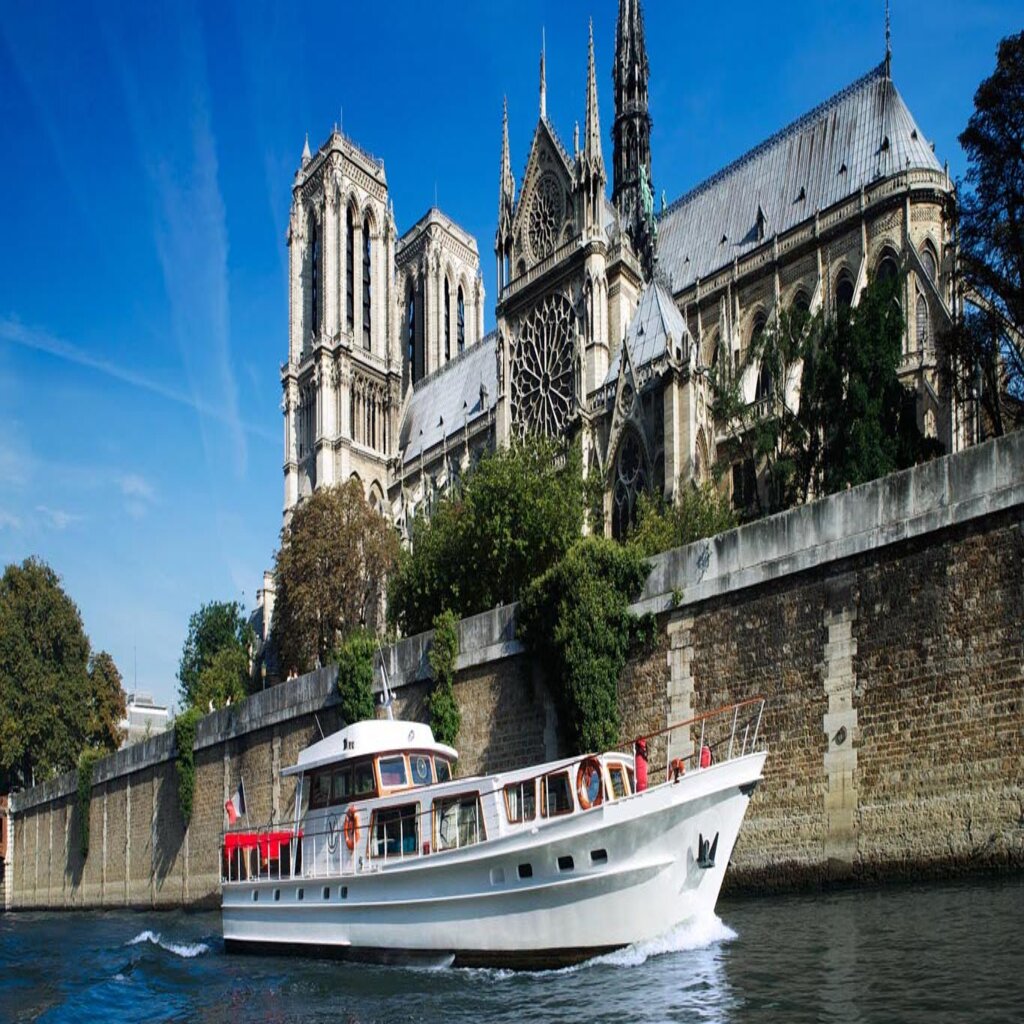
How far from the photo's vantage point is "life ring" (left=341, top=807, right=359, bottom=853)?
19.8m

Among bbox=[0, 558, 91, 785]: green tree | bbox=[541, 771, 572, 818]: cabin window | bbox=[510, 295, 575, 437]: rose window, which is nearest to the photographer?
bbox=[541, 771, 572, 818]: cabin window

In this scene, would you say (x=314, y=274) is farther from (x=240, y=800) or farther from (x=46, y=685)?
(x=240, y=800)

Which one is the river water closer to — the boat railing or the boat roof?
the boat railing

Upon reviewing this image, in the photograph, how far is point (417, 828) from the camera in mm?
18625

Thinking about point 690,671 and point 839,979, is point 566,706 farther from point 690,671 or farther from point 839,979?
point 839,979

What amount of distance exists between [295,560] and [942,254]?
26.4 meters

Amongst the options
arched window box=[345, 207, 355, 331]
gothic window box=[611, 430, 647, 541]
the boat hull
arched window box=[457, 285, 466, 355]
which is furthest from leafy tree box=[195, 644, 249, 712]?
the boat hull

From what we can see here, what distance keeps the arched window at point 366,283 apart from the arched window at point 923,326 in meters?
42.0

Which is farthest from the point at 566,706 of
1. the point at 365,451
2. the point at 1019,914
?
the point at 365,451

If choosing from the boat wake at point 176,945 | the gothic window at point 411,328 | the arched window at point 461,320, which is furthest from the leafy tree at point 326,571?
the arched window at point 461,320

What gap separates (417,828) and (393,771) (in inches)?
64.3

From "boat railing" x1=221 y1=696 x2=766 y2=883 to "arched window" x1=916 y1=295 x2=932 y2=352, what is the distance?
2287 cm

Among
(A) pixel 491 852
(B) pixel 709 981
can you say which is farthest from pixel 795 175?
(B) pixel 709 981

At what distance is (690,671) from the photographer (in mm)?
21656
